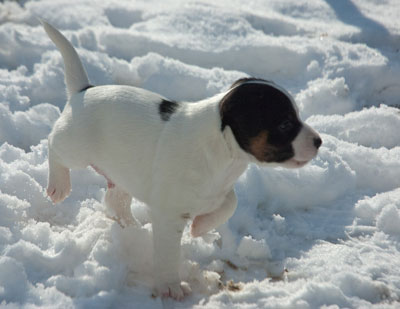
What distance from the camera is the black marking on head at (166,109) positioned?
9.43 feet

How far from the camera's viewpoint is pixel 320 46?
5.85 m

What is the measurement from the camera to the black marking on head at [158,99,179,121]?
9.43 feet

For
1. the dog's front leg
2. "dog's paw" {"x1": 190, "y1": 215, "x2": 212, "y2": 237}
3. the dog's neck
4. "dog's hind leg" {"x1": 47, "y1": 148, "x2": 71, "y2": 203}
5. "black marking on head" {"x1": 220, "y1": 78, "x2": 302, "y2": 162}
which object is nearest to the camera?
"black marking on head" {"x1": 220, "y1": 78, "x2": 302, "y2": 162}

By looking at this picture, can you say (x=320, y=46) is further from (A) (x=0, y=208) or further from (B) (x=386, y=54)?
(A) (x=0, y=208)

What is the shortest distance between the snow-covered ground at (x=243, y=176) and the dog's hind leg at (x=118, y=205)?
0.27 feet

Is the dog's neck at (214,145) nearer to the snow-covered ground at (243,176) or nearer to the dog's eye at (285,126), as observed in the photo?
the dog's eye at (285,126)

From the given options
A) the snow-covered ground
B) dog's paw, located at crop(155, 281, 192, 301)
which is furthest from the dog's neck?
the snow-covered ground

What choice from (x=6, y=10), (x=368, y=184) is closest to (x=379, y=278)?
(x=368, y=184)

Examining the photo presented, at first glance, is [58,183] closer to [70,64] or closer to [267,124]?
[70,64]

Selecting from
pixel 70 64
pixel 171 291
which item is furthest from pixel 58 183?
pixel 171 291

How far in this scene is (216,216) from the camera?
2943 mm

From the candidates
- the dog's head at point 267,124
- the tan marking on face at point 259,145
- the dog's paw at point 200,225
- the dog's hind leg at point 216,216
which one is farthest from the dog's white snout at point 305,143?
the dog's paw at point 200,225

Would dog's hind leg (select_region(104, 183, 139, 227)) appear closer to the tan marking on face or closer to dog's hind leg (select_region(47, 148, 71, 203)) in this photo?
dog's hind leg (select_region(47, 148, 71, 203))

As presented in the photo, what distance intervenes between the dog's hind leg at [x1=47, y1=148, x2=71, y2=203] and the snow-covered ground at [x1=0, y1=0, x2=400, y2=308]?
7.8 inches
